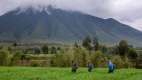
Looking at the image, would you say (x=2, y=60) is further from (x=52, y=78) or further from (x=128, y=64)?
(x=52, y=78)

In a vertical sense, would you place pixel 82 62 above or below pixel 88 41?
below

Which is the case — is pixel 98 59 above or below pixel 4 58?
below

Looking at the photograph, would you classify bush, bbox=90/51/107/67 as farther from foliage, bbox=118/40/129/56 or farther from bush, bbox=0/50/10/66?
bush, bbox=0/50/10/66

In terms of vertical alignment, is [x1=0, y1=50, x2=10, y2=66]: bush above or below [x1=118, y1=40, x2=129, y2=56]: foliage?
below

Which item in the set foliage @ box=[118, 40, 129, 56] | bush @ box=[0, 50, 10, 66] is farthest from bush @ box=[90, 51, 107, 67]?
bush @ box=[0, 50, 10, 66]

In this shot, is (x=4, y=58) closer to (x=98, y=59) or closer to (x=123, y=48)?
(x=98, y=59)

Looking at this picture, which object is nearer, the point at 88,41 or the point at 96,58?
the point at 96,58

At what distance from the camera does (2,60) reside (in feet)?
383

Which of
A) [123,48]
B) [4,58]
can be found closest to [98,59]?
[123,48]

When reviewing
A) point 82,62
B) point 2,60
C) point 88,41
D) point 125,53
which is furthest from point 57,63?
point 88,41

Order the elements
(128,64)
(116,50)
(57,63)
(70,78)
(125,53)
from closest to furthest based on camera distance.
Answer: (70,78) → (128,64) → (57,63) → (125,53) → (116,50)

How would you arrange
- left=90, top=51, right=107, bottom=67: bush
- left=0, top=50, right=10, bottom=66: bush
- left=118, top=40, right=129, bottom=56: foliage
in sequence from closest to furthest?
left=90, top=51, right=107, bottom=67: bush, left=0, top=50, right=10, bottom=66: bush, left=118, top=40, right=129, bottom=56: foliage

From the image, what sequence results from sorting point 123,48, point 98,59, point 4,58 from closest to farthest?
point 98,59 → point 4,58 → point 123,48

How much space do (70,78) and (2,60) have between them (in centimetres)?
7747
